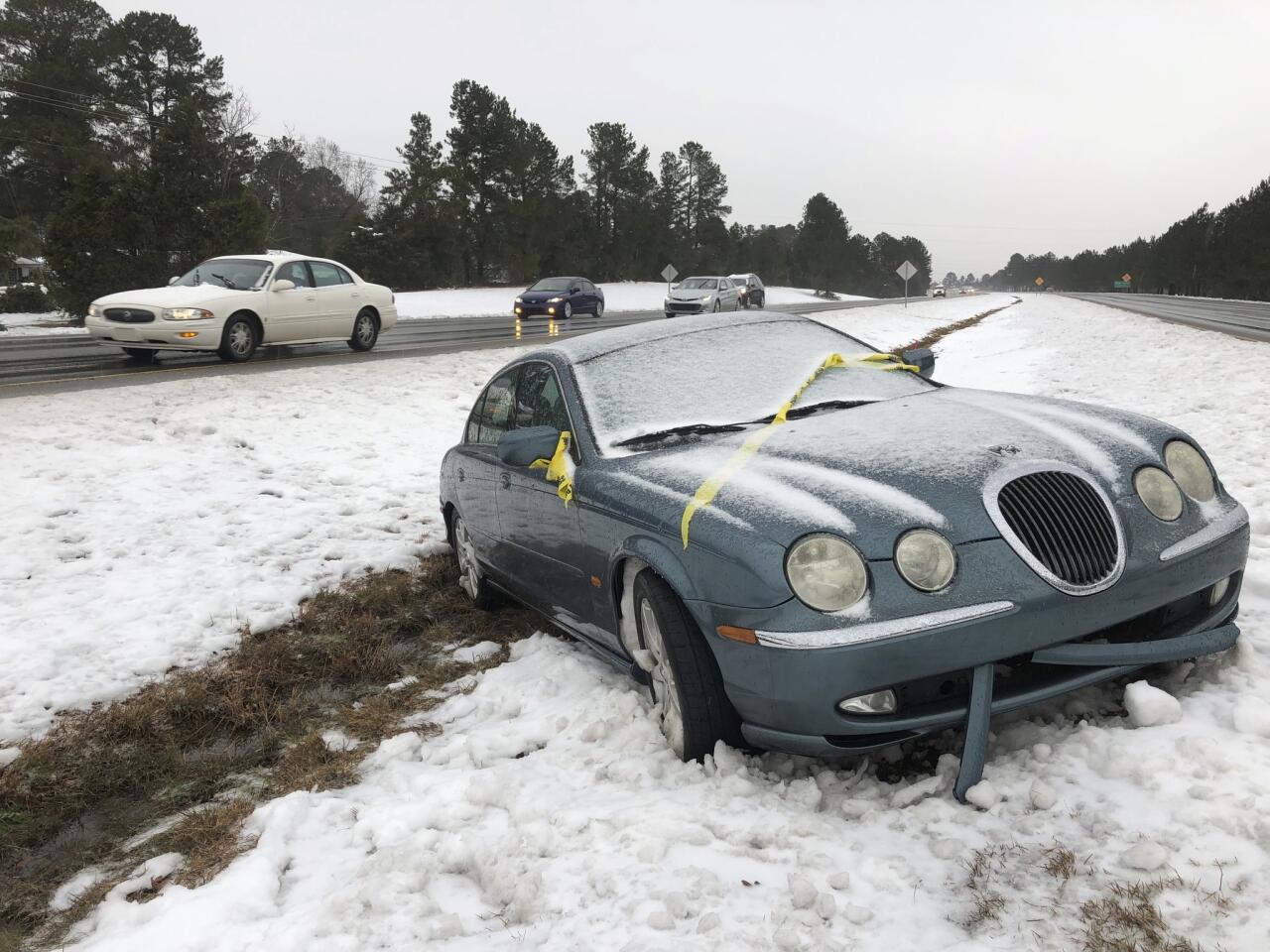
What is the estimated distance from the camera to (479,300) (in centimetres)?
4466

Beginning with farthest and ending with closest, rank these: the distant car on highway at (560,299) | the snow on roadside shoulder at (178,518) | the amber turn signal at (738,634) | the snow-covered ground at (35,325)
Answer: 1. the distant car on highway at (560,299)
2. the snow-covered ground at (35,325)
3. the snow on roadside shoulder at (178,518)
4. the amber turn signal at (738,634)

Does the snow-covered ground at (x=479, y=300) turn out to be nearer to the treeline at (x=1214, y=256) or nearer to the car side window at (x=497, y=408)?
the car side window at (x=497, y=408)

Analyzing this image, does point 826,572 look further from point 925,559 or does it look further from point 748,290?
point 748,290

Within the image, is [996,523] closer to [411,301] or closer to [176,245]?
[176,245]

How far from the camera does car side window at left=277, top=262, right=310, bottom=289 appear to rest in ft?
48.0

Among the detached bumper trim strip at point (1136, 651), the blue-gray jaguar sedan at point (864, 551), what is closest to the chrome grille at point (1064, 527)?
the blue-gray jaguar sedan at point (864, 551)

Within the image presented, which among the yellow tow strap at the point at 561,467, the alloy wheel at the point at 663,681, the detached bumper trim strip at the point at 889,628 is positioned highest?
the yellow tow strap at the point at 561,467

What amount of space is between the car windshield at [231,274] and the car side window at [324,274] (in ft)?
2.98

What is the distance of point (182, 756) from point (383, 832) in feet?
4.84

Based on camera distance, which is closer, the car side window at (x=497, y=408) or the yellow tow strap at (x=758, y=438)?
the yellow tow strap at (x=758, y=438)

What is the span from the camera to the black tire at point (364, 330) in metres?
16.2

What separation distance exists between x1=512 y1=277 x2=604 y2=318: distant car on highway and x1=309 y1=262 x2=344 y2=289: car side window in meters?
11.9

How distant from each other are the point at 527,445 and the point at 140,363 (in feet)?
39.2

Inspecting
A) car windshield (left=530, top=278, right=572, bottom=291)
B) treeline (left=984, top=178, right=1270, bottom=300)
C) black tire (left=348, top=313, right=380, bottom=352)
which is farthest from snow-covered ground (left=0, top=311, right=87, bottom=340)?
treeline (left=984, top=178, right=1270, bottom=300)
